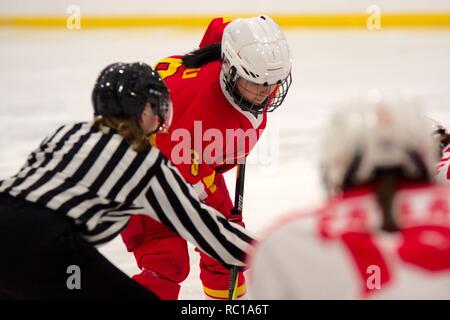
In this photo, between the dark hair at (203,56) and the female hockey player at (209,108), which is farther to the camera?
the dark hair at (203,56)

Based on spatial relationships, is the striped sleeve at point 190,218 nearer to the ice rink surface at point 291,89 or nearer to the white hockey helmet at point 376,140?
the white hockey helmet at point 376,140

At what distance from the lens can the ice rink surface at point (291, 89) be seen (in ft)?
12.0

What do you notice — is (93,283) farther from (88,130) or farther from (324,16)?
(324,16)

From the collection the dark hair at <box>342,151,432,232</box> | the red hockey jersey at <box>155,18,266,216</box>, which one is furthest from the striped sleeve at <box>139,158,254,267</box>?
the dark hair at <box>342,151,432,232</box>

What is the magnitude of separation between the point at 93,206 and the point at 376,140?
873 millimetres

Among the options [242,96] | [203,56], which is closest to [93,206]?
[242,96]

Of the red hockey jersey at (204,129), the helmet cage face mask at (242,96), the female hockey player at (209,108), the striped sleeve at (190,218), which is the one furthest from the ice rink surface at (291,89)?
the striped sleeve at (190,218)

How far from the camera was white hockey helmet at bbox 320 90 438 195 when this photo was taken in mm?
1050

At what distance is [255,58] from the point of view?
2395 millimetres

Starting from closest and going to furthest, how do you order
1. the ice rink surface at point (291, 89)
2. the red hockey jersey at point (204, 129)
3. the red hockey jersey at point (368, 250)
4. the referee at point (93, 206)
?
1. the red hockey jersey at point (368, 250)
2. the referee at point (93, 206)
3. the red hockey jersey at point (204, 129)
4. the ice rink surface at point (291, 89)

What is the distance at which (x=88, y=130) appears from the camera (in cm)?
182
